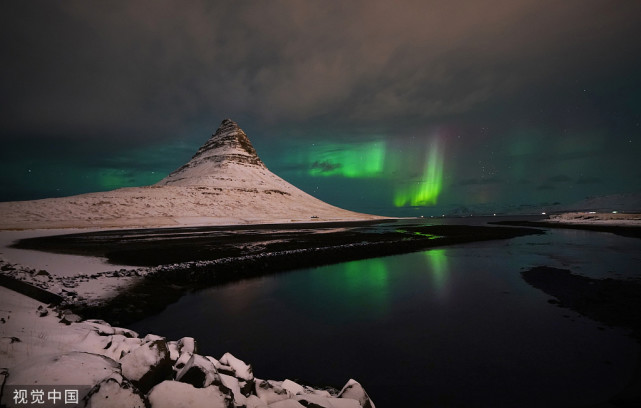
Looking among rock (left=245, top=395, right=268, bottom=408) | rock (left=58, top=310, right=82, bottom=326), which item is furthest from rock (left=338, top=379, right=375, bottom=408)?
rock (left=58, top=310, right=82, bottom=326)

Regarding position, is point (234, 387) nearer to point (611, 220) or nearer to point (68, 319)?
point (68, 319)

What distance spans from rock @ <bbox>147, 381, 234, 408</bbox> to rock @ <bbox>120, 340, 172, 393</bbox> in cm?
55

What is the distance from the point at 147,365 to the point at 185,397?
1005mm

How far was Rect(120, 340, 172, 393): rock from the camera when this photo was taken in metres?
4.41

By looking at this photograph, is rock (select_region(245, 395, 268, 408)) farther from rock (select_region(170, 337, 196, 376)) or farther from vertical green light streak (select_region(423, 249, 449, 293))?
vertical green light streak (select_region(423, 249, 449, 293))

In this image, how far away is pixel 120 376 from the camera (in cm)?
385

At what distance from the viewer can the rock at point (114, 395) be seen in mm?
3518

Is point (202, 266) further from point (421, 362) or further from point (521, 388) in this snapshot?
point (521, 388)

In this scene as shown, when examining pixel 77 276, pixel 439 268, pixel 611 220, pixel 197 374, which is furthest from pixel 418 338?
pixel 611 220

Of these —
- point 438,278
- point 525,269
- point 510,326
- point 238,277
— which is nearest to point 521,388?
point 510,326

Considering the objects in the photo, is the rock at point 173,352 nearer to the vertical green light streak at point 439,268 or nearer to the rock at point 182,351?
the rock at point 182,351

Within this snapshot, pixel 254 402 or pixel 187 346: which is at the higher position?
pixel 187 346

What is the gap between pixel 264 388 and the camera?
510 centimetres

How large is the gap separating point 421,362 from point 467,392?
1.38 meters
